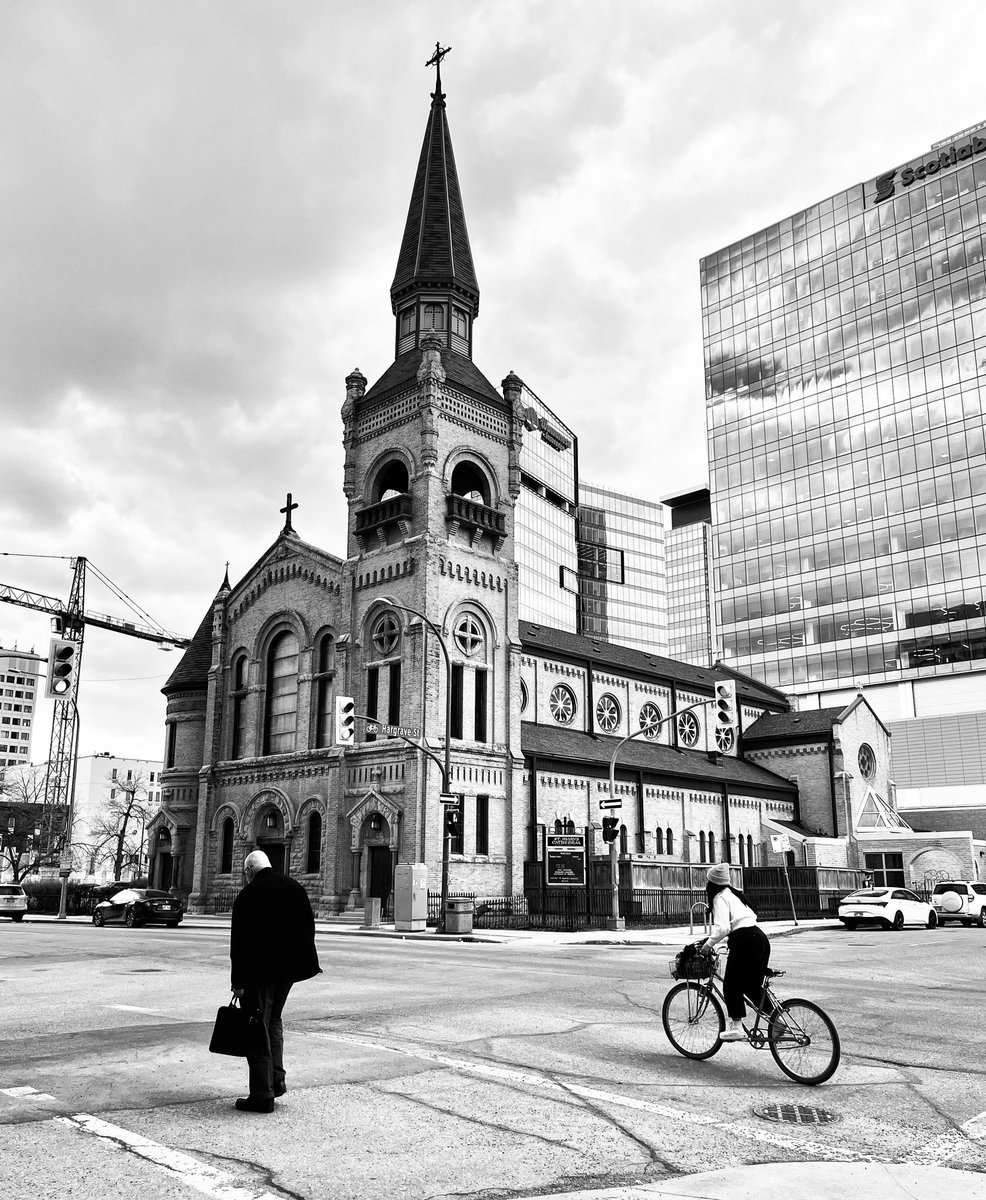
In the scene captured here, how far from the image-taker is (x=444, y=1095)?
Answer: 7.62 m

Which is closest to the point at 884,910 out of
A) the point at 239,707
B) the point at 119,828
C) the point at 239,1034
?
the point at 239,707

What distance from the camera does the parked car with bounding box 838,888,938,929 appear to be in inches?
1390

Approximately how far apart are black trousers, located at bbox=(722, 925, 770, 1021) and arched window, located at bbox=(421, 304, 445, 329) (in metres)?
39.7

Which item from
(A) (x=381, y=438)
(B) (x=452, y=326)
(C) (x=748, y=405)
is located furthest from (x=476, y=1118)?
(C) (x=748, y=405)

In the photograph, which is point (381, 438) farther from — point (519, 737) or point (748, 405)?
point (748, 405)

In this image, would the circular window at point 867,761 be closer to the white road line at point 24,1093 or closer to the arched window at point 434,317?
the arched window at point 434,317

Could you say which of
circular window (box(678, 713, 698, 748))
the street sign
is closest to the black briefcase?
the street sign

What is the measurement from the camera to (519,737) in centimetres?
4097

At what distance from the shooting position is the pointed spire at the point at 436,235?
45.8 m

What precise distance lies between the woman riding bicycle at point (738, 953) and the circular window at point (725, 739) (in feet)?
163

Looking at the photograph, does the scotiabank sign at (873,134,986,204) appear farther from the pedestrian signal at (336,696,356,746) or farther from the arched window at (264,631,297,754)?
the pedestrian signal at (336,696,356,746)

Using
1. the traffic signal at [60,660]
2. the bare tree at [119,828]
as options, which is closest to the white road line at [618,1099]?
the traffic signal at [60,660]

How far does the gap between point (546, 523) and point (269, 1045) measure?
391 ft

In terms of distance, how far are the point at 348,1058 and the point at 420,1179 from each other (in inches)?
141
